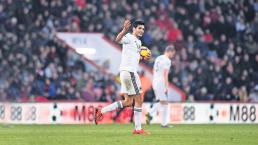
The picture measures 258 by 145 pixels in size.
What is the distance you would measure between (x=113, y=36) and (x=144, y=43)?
1.64m

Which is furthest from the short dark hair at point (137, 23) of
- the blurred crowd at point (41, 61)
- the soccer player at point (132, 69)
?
the blurred crowd at point (41, 61)

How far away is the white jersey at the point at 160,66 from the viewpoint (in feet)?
83.8

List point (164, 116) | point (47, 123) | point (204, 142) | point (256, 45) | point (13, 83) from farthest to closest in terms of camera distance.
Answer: point (256, 45)
point (13, 83)
point (47, 123)
point (164, 116)
point (204, 142)

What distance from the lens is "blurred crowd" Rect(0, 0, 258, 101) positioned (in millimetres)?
33406

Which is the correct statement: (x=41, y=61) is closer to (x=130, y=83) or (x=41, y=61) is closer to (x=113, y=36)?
(x=113, y=36)

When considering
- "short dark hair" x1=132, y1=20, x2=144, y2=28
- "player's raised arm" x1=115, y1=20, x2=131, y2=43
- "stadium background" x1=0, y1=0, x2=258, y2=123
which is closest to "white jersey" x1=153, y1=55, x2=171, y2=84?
"stadium background" x1=0, y1=0, x2=258, y2=123

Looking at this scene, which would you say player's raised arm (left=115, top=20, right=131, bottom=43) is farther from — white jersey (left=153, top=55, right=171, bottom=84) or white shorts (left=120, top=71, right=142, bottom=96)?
white jersey (left=153, top=55, right=171, bottom=84)

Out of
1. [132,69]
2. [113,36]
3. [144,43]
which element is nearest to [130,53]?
[132,69]

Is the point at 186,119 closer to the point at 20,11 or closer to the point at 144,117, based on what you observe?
the point at 144,117

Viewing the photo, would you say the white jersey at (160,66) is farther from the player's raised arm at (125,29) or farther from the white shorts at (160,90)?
the player's raised arm at (125,29)

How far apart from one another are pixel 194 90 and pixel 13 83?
7442mm

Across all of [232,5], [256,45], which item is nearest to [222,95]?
[256,45]

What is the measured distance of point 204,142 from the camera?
58.6ft

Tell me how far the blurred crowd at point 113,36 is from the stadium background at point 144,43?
0.13ft
